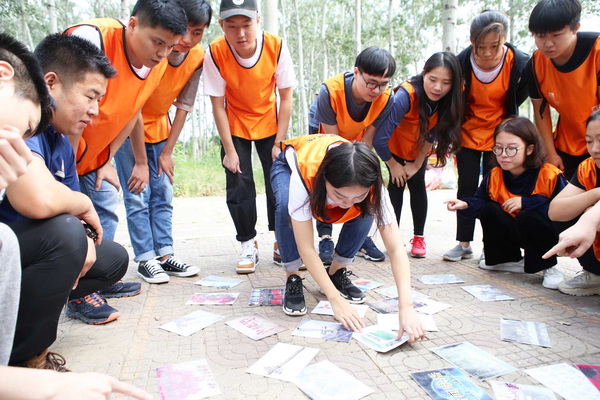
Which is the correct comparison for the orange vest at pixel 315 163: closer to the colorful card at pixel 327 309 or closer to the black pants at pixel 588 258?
the colorful card at pixel 327 309

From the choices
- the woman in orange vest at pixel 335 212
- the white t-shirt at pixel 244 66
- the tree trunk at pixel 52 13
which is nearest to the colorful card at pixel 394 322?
the woman in orange vest at pixel 335 212

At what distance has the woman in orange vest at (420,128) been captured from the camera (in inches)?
109

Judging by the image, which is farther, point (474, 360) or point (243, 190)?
point (243, 190)

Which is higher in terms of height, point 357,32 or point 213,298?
point 357,32

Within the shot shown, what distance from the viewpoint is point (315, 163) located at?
1.98 metres

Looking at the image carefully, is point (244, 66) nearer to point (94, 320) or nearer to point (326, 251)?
point (326, 251)

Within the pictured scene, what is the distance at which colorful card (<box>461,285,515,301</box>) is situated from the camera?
2.29 metres

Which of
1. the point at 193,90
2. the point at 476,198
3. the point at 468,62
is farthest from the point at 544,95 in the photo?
the point at 193,90

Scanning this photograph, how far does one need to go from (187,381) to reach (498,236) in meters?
2.16

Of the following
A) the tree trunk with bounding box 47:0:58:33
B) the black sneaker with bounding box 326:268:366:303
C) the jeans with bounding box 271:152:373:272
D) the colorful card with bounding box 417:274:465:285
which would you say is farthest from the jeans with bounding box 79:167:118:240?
the tree trunk with bounding box 47:0:58:33

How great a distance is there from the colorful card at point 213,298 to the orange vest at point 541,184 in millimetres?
1778

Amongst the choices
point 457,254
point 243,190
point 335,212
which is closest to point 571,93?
point 457,254

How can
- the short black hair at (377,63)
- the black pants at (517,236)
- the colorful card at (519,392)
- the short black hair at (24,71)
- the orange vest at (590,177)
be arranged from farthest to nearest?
1. the short black hair at (377,63)
2. the black pants at (517,236)
3. the orange vest at (590,177)
4. the colorful card at (519,392)
5. the short black hair at (24,71)

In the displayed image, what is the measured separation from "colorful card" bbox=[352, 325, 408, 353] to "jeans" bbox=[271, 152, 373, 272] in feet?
1.69
